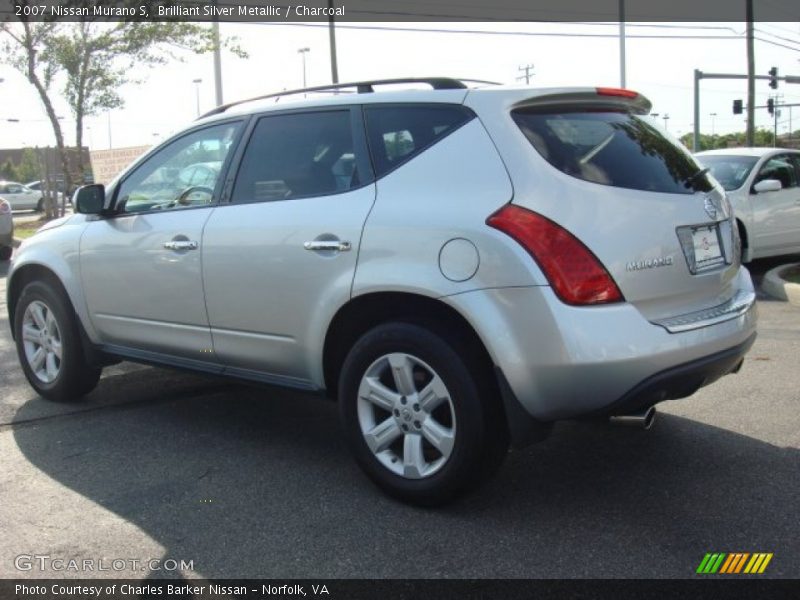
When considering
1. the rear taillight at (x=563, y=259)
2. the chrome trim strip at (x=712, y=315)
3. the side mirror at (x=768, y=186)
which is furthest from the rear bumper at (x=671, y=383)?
the side mirror at (x=768, y=186)

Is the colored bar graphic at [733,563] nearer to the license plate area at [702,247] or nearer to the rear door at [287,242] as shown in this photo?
the license plate area at [702,247]

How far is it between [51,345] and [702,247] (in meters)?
4.01

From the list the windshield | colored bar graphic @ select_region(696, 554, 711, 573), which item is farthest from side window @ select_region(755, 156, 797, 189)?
colored bar graphic @ select_region(696, 554, 711, 573)

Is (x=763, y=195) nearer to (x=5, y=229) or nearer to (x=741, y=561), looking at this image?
(x=741, y=561)

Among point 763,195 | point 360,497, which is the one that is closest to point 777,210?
point 763,195

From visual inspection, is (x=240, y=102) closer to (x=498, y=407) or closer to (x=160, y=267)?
(x=160, y=267)

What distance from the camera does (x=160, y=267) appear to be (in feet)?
14.5

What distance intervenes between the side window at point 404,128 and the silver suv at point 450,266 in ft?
0.03

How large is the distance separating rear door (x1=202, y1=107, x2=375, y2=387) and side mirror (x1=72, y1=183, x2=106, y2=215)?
3.55ft

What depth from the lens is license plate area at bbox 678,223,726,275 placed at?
3.42 metres

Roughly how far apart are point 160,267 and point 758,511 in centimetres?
317

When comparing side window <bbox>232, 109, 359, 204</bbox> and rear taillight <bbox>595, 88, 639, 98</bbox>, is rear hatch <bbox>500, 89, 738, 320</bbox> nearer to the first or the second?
rear taillight <bbox>595, 88, 639, 98</bbox>

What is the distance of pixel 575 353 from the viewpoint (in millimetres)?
3041

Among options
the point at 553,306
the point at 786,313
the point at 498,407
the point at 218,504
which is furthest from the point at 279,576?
the point at 786,313
